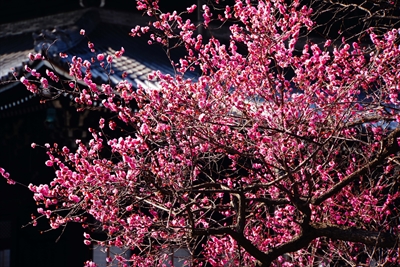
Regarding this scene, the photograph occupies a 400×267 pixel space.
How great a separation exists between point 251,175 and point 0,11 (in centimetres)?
892

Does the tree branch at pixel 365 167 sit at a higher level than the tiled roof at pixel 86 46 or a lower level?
higher

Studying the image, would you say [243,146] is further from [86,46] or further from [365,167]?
[86,46]

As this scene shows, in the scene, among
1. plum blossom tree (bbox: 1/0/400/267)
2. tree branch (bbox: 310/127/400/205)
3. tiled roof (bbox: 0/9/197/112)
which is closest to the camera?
plum blossom tree (bbox: 1/0/400/267)

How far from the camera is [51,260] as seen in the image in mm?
11398

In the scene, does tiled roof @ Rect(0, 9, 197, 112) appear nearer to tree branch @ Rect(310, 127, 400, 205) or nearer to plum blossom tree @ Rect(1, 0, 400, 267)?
plum blossom tree @ Rect(1, 0, 400, 267)

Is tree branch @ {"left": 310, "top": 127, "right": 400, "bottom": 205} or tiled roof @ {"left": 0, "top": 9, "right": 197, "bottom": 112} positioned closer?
tree branch @ {"left": 310, "top": 127, "right": 400, "bottom": 205}

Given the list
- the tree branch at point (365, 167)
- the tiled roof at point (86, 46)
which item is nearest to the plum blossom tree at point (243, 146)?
the tree branch at point (365, 167)

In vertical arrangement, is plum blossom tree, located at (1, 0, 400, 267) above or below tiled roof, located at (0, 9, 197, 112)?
above

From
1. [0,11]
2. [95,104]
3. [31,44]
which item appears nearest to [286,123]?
[95,104]

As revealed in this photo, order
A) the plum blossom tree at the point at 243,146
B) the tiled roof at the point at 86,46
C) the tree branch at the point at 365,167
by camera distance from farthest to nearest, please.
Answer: the tiled roof at the point at 86,46
the tree branch at the point at 365,167
the plum blossom tree at the point at 243,146

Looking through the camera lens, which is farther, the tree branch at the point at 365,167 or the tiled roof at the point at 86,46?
the tiled roof at the point at 86,46

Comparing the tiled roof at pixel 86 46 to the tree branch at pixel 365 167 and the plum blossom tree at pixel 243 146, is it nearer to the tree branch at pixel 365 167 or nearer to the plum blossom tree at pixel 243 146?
the plum blossom tree at pixel 243 146

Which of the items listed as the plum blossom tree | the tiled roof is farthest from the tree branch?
the tiled roof

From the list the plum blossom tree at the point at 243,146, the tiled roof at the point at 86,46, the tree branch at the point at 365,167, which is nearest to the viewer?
the plum blossom tree at the point at 243,146
